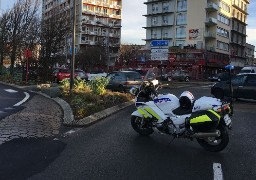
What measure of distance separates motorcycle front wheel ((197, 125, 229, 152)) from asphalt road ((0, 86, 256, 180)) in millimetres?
116

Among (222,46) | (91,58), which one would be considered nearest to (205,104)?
(91,58)

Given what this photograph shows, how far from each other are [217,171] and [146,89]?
10.7 ft

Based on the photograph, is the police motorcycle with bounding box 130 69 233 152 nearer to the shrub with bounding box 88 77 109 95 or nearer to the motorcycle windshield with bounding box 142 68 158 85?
the motorcycle windshield with bounding box 142 68 158 85

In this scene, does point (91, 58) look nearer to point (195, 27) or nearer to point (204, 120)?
point (195, 27)

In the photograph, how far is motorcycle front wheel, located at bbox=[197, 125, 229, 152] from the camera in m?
7.15

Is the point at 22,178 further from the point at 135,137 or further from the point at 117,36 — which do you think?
the point at 117,36

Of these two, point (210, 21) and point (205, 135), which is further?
point (210, 21)

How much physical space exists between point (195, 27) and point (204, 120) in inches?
2877

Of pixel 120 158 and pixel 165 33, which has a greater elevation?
pixel 165 33

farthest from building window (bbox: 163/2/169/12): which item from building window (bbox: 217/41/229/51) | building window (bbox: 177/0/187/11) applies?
building window (bbox: 217/41/229/51)

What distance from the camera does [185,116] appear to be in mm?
7586

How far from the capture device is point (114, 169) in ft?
19.4

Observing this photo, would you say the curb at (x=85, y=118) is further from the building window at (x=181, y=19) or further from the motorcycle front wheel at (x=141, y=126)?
the building window at (x=181, y=19)

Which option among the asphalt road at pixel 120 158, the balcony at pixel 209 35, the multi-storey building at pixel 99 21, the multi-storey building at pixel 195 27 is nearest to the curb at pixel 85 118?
the asphalt road at pixel 120 158
